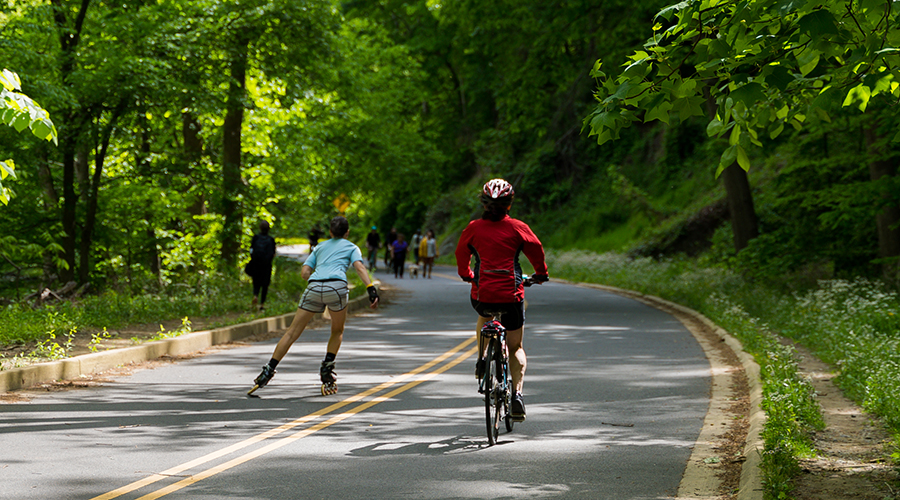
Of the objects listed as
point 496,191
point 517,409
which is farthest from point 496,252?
point 517,409

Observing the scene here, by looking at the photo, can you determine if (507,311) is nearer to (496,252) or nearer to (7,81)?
(496,252)

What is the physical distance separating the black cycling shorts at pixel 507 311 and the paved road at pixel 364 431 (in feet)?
2.96

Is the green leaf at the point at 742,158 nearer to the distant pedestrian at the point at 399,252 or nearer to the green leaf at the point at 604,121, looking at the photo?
the green leaf at the point at 604,121

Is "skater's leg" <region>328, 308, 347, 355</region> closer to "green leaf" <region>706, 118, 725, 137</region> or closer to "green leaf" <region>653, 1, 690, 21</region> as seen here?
"green leaf" <region>706, 118, 725, 137</region>

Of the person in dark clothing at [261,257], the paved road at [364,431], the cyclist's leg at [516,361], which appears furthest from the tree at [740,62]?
the person in dark clothing at [261,257]

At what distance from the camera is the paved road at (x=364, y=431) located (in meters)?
5.69

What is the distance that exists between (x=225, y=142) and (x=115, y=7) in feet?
15.6

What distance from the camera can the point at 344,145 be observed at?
101 ft

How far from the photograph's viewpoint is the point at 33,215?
17.1 metres

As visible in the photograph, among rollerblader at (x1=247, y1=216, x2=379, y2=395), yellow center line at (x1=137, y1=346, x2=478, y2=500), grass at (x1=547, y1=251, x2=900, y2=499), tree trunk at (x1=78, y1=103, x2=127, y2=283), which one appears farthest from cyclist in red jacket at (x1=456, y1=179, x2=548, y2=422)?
tree trunk at (x1=78, y1=103, x2=127, y2=283)

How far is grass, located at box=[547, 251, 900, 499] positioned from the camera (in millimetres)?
6594

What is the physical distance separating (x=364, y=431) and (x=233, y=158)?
1614cm

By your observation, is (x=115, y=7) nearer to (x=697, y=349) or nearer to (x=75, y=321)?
(x=75, y=321)

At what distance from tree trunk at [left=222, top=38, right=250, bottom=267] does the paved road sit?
823 cm
